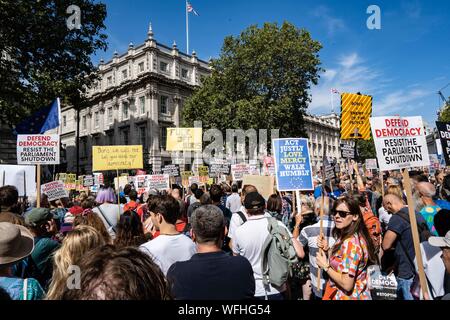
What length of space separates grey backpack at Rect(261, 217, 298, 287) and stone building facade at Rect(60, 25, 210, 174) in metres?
33.4

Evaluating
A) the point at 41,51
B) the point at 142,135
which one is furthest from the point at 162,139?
the point at 41,51

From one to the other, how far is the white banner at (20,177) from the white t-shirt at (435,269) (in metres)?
8.04

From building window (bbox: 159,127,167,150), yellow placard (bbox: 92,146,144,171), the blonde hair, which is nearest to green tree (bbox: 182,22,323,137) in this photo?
building window (bbox: 159,127,167,150)

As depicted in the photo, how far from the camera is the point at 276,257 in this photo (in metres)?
3.41

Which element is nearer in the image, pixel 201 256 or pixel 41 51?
pixel 201 256

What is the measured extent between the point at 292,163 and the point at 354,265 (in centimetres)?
327

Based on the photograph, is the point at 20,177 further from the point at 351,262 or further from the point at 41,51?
the point at 41,51

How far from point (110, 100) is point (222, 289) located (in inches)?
1732

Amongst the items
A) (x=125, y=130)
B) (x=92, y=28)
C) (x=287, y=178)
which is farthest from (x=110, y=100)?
(x=287, y=178)

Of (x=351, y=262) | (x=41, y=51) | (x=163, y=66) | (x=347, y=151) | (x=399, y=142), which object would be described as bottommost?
(x=351, y=262)

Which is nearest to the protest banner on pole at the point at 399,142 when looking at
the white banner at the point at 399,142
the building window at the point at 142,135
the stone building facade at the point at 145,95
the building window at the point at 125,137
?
the white banner at the point at 399,142

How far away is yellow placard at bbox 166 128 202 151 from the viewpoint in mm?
14180

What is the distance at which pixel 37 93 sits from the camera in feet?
56.2

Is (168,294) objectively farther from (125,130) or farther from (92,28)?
(125,130)
